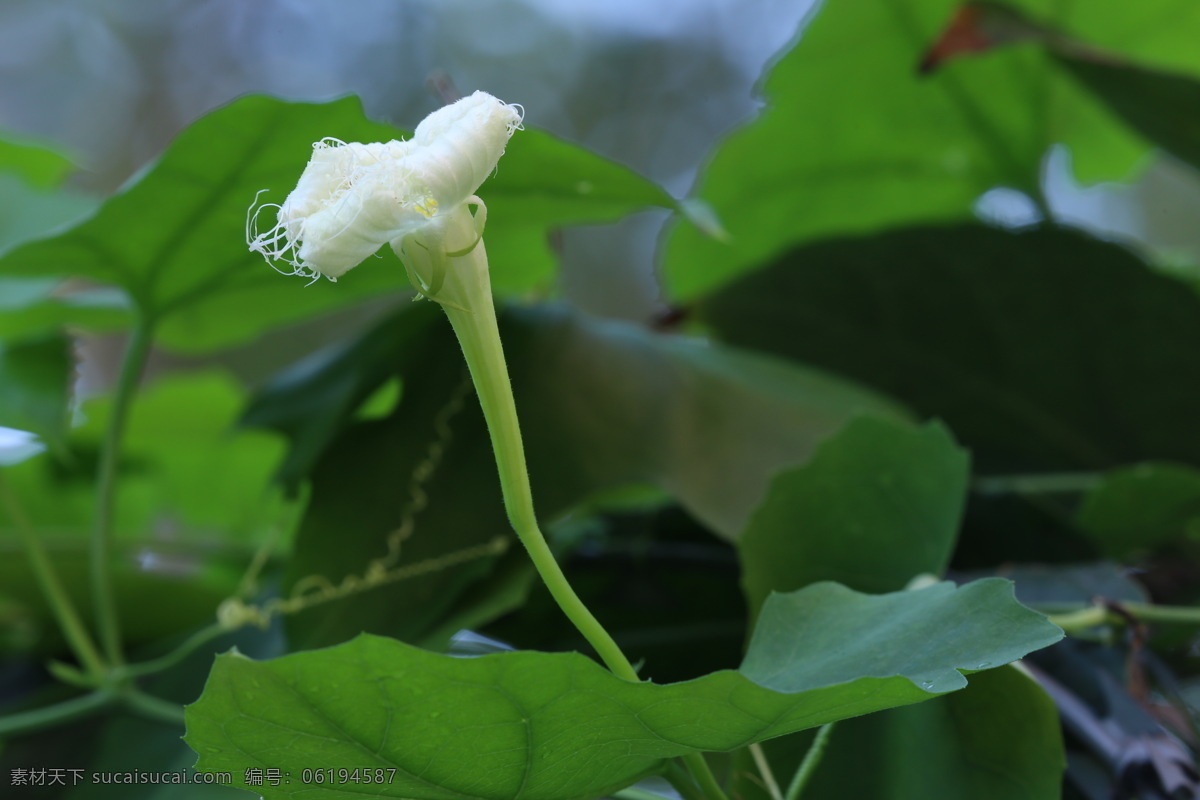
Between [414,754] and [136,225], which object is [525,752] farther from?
[136,225]

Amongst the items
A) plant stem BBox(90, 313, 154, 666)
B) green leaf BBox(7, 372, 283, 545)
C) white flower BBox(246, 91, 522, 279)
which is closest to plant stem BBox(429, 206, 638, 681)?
white flower BBox(246, 91, 522, 279)

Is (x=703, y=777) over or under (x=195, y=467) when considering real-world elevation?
under

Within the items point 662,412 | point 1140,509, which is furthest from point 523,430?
point 1140,509

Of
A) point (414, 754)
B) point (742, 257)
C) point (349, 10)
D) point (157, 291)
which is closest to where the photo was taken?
point (414, 754)

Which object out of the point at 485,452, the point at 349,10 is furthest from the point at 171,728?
the point at 349,10

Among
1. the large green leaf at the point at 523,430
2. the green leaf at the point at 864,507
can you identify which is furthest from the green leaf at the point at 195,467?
the green leaf at the point at 864,507

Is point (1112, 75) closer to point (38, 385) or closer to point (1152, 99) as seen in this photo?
point (1152, 99)

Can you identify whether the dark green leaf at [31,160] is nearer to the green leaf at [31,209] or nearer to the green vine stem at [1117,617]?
the green leaf at [31,209]
